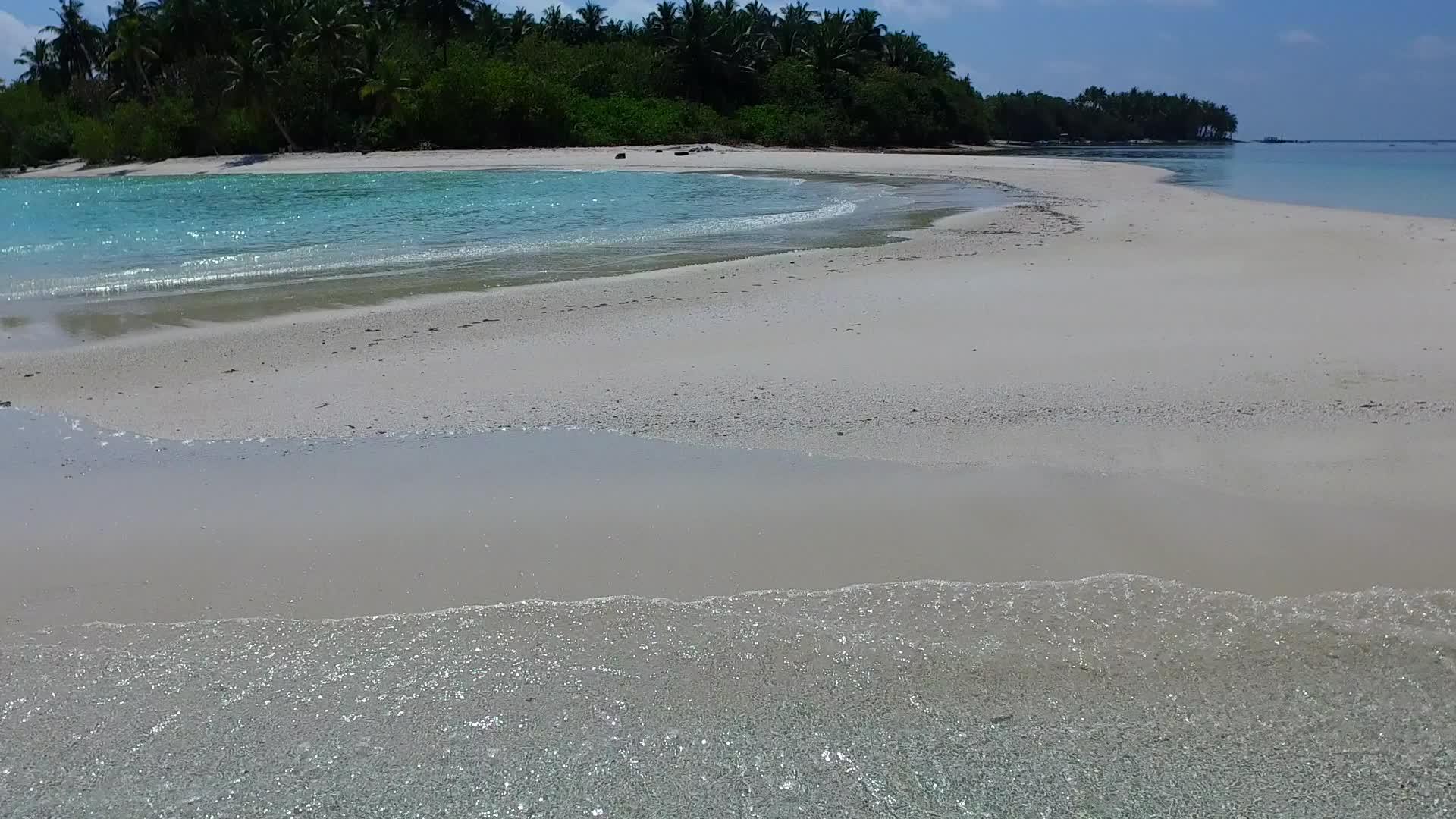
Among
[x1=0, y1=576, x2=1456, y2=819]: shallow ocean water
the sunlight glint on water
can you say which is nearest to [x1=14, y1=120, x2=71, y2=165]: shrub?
the sunlight glint on water

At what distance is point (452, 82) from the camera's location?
172ft

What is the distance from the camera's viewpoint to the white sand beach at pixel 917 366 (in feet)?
15.5

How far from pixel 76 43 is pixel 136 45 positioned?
14337mm

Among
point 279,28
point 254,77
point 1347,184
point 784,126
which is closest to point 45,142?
point 254,77

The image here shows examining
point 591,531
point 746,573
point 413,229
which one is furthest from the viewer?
point 413,229

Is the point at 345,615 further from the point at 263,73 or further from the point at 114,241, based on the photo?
the point at 263,73

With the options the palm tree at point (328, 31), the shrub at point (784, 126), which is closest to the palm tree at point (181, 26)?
the palm tree at point (328, 31)

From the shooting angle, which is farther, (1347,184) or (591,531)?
(1347,184)

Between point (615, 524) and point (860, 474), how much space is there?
113 centimetres

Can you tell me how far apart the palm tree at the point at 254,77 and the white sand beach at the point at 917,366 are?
49219 mm

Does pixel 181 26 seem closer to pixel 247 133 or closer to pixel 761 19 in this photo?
pixel 247 133

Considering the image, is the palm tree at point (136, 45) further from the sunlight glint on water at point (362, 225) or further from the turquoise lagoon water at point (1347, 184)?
the turquoise lagoon water at point (1347, 184)

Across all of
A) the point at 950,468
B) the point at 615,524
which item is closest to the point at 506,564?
the point at 615,524

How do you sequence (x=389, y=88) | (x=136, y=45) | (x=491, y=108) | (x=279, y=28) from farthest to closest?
(x=136, y=45)
(x=491, y=108)
(x=279, y=28)
(x=389, y=88)
